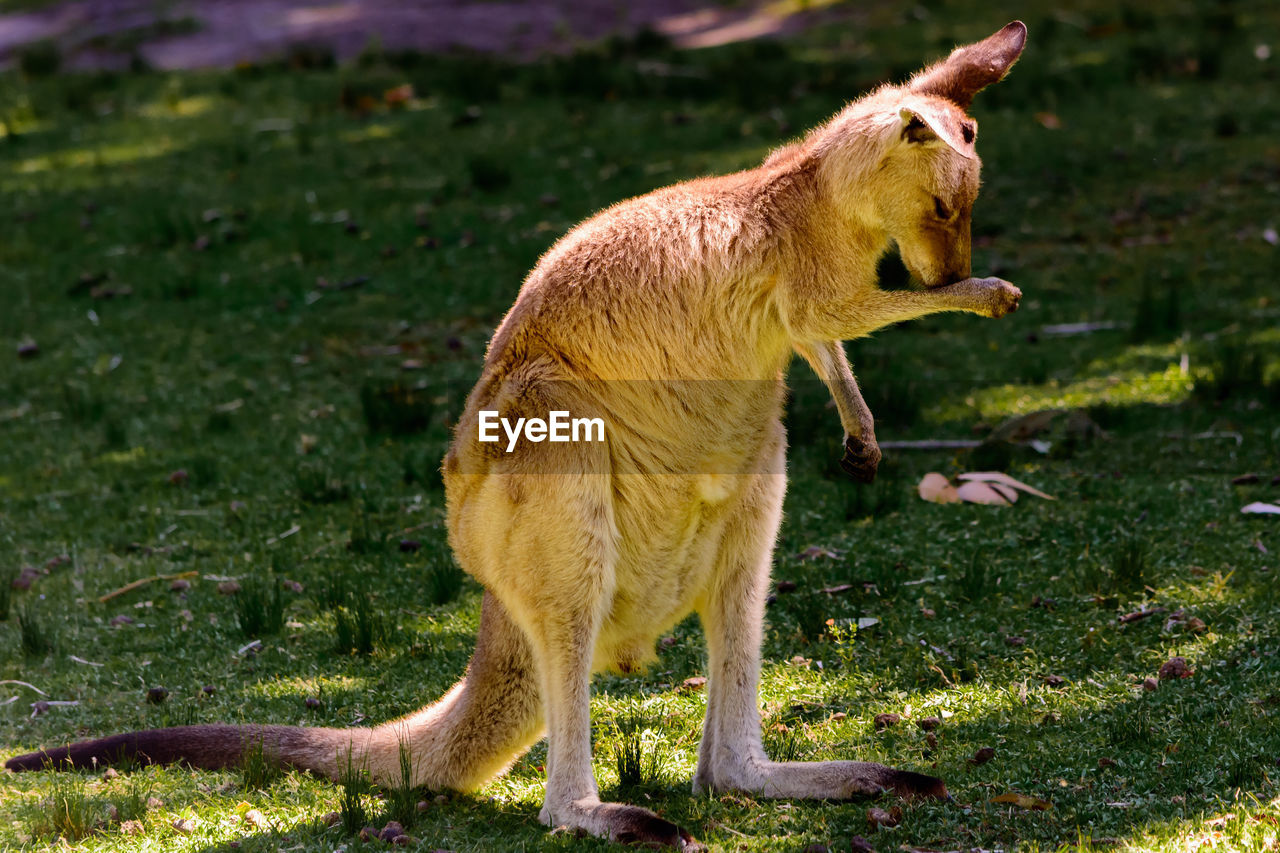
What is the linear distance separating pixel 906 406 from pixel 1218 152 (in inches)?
174

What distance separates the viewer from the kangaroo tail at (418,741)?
3.75 metres

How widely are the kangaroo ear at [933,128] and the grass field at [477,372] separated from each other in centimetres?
170

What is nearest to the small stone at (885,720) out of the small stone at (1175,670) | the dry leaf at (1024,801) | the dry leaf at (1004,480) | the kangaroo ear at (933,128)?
the dry leaf at (1024,801)

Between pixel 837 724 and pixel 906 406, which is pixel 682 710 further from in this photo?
pixel 906 406

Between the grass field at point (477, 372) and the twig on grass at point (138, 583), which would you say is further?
the twig on grass at point (138, 583)

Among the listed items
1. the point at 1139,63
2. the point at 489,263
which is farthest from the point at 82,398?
the point at 1139,63

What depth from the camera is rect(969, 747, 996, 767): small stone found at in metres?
3.83

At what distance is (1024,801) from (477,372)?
5010 millimetres

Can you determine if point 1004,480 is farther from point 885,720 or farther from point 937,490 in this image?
point 885,720

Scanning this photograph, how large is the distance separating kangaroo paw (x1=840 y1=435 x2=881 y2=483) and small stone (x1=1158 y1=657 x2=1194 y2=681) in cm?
123

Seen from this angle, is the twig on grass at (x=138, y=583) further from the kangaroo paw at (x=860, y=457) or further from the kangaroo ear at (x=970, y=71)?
the kangaroo ear at (x=970, y=71)

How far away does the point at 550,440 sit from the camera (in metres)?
3.55

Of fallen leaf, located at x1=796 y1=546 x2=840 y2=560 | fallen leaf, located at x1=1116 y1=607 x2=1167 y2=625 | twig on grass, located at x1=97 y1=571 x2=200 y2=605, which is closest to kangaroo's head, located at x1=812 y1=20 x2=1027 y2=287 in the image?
fallen leaf, located at x1=1116 y1=607 x2=1167 y2=625

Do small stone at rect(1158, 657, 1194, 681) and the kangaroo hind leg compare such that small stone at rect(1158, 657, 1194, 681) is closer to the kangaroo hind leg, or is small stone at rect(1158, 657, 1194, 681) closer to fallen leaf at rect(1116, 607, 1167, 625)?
fallen leaf at rect(1116, 607, 1167, 625)
